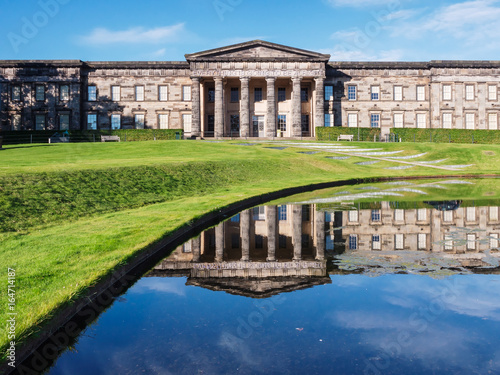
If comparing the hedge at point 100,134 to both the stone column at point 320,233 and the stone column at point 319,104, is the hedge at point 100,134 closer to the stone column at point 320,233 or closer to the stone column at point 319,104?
the stone column at point 319,104

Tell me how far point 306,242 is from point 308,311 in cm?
414

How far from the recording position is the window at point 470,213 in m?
12.8

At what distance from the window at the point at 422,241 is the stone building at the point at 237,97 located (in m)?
48.2

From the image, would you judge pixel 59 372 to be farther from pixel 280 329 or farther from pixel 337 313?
pixel 337 313

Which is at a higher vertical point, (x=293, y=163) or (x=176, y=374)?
(x=293, y=163)

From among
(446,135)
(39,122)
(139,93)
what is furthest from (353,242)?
(39,122)

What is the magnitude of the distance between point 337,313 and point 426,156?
38.9 m

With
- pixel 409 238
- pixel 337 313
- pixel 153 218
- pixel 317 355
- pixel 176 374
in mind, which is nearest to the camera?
pixel 176 374

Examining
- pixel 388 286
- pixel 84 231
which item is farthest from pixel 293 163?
pixel 388 286

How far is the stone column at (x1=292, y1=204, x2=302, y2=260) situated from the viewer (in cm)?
896

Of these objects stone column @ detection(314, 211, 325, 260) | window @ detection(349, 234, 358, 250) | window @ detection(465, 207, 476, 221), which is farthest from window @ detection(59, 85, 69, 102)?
window @ detection(349, 234, 358, 250)

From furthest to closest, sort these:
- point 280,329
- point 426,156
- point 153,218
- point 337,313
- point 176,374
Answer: point 426,156, point 153,218, point 337,313, point 280,329, point 176,374

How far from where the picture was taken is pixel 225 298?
651cm

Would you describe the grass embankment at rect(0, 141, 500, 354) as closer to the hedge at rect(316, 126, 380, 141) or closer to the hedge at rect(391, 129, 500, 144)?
the hedge at rect(316, 126, 380, 141)
